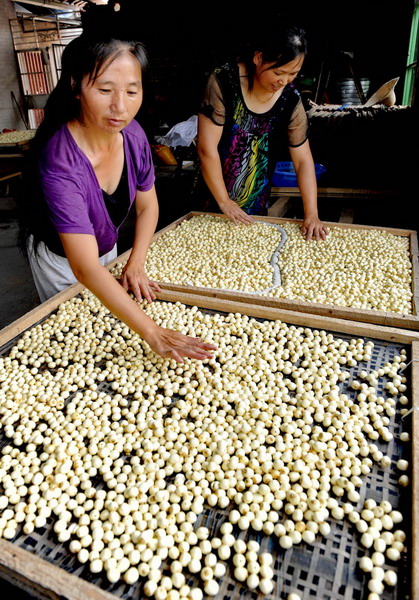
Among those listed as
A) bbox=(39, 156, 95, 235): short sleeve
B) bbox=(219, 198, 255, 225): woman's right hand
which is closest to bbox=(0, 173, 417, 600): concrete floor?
bbox=(219, 198, 255, 225): woman's right hand

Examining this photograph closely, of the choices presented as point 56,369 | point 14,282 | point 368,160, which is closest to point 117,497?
point 56,369

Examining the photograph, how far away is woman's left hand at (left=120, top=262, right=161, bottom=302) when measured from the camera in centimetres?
195

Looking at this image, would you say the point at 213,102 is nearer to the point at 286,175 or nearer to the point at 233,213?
the point at 233,213

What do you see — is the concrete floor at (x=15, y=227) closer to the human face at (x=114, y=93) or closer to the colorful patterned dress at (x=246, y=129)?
the colorful patterned dress at (x=246, y=129)

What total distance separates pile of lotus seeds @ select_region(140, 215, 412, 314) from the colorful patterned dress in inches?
13.2

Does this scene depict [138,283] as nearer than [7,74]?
Yes

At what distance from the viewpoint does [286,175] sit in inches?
150

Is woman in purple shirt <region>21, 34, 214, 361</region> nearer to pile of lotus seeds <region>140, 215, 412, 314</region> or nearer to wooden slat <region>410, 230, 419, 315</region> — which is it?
pile of lotus seeds <region>140, 215, 412, 314</region>

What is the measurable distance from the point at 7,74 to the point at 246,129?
13.3 metres

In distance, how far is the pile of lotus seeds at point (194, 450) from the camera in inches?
36.5

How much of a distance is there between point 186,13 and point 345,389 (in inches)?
329

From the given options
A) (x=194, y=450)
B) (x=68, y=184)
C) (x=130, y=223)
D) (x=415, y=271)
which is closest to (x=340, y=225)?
(x=415, y=271)

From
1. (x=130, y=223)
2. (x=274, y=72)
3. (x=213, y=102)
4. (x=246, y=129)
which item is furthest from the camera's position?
(x=130, y=223)

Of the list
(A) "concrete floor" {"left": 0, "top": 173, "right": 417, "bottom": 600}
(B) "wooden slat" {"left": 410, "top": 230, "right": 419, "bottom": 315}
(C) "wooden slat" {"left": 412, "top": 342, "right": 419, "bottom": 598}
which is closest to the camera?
(C) "wooden slat" {"left": 412, "top": 342, "right": 419, "bottom": 598}
